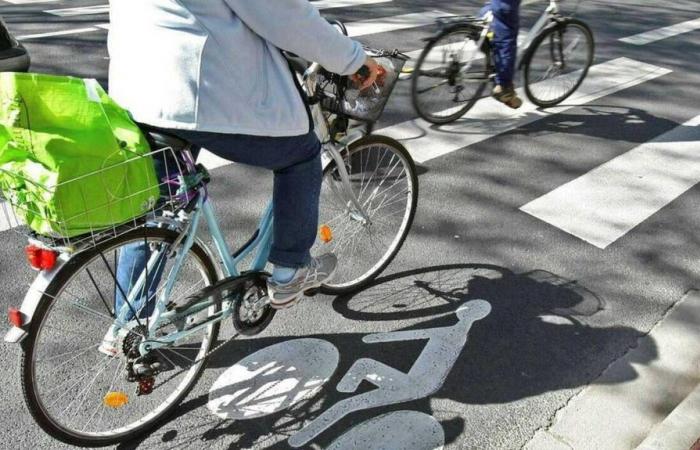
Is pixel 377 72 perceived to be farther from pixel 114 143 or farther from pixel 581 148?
pixel 581 148

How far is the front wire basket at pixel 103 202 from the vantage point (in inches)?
82.1

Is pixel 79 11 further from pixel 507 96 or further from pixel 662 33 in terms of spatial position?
pixel 662 33

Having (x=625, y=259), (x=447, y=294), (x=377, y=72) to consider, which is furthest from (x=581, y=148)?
(x=377, y=72)

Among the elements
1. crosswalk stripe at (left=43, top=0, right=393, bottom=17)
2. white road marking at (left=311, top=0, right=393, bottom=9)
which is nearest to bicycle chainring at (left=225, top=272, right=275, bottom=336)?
crosswalk stripe at (left=43, top=0, right=393, bottom=17)

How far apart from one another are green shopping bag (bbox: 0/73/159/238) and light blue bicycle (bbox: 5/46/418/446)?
5.5 inches

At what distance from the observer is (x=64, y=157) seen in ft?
6.79

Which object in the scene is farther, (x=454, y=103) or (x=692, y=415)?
(x=454, y=103)

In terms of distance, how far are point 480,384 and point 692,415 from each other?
88 cm

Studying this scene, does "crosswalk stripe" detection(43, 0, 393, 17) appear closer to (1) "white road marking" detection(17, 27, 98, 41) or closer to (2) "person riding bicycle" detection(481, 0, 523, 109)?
(1) "white road marking" detection(17, 27, 98, 41)

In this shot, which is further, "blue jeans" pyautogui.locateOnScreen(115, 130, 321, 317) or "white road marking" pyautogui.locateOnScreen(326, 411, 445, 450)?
"white road marking" pyautogui.locateOnScreen(326, 411, 445, 450)

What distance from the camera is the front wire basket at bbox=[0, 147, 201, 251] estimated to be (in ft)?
6.84

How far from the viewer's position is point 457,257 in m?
4.18

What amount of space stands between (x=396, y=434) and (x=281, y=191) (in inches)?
43.4

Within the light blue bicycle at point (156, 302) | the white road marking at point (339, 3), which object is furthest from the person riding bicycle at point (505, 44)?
the white road marking at point (339, 3)
